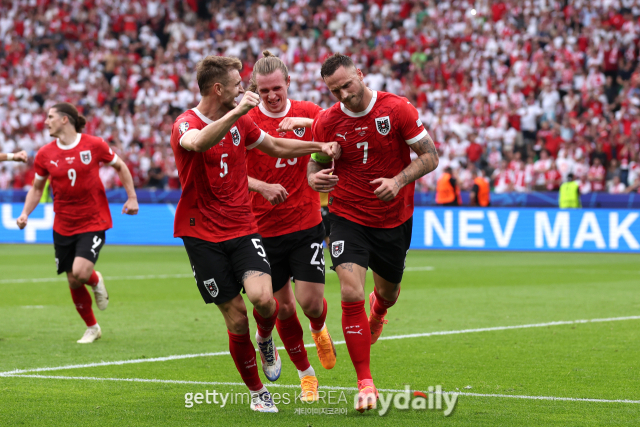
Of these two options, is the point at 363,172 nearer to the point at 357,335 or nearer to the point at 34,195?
the point at 357,335

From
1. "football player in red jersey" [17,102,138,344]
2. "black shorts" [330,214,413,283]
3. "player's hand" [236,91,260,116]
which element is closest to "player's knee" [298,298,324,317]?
"black shorts" [330,214,413,283]

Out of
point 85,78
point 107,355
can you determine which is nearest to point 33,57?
point 85,78

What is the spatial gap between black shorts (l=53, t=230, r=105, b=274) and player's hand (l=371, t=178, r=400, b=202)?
427 cm

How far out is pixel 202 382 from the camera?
261 inches

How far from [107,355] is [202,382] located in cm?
172

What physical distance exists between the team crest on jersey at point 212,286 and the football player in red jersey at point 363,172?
2.94 feet

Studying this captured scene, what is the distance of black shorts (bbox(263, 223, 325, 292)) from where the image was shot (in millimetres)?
6500

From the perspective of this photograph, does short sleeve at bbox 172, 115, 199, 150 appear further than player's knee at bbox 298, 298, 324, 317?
No

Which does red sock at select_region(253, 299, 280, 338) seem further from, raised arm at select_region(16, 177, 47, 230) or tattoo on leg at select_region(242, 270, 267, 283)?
raised arm at select_region(16, 177, 47, 230)

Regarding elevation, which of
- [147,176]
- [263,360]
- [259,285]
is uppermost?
[259,285]

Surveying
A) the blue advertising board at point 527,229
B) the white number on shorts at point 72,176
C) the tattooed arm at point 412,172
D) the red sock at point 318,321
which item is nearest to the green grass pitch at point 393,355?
the red sock at point 318,321

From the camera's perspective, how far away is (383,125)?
20.2 ft

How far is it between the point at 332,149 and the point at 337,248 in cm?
68

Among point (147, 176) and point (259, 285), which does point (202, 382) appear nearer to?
point (259, 285)
